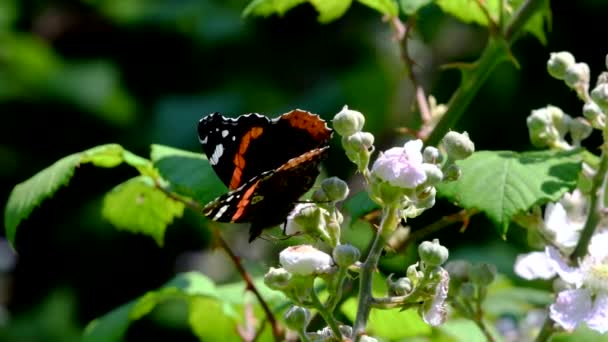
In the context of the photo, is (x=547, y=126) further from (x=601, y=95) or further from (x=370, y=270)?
(x=370, y=270)

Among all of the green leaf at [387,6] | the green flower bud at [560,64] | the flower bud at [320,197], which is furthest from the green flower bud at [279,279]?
the green leaf at [387,6]

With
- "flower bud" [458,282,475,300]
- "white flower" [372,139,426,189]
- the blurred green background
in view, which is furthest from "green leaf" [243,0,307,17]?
the blurred green background

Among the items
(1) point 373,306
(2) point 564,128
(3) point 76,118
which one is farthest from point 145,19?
(1) point 373,306

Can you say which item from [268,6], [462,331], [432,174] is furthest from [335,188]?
[462,331]

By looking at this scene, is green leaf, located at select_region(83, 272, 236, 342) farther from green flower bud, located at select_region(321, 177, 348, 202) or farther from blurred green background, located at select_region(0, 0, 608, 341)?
blurred green background, located at select_region(0, 0, 608, 341)

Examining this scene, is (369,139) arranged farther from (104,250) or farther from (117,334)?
(104,250)

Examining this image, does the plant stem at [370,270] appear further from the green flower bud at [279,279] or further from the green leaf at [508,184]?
the green leaf at [508,184]
